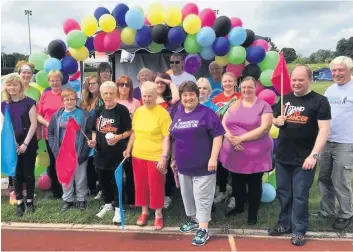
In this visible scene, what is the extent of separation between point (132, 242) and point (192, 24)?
351cm

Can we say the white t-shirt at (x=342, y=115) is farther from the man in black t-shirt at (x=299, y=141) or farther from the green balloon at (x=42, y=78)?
the green balloon at (x=42, y=78)

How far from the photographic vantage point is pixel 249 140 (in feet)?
12.8

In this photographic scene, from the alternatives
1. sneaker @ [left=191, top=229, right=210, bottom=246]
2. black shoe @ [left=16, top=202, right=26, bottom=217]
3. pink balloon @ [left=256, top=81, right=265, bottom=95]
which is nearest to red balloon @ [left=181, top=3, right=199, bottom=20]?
pink balloon @ [left=256, top=81, right=265, bottom=95]

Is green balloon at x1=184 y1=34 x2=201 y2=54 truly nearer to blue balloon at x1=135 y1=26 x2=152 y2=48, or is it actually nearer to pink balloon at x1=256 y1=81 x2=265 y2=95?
blue balloon at x1=135 y1=26 x2=152 y2=48

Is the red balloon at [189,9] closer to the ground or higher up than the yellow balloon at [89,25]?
higher up

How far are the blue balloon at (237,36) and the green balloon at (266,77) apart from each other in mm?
626

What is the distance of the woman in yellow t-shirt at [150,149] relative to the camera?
12.9 feet

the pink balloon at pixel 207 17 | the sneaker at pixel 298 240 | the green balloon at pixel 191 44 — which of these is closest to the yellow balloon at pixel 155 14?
the green balloon at pixel 191 44

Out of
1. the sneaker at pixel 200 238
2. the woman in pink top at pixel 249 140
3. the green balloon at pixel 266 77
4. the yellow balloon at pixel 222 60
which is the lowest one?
the sneaker at pixel 200 238

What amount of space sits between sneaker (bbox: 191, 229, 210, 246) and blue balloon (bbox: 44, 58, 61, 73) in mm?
3492

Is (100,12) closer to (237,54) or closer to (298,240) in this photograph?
(237,54)

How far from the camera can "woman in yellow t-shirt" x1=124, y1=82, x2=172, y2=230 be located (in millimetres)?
3930

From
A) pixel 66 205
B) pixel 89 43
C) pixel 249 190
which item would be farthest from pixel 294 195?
pixel 89 43

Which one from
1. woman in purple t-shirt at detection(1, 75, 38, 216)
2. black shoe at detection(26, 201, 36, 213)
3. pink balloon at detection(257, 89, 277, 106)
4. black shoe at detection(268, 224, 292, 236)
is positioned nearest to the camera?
black shoe at detection(268, 224, 292, 236)
